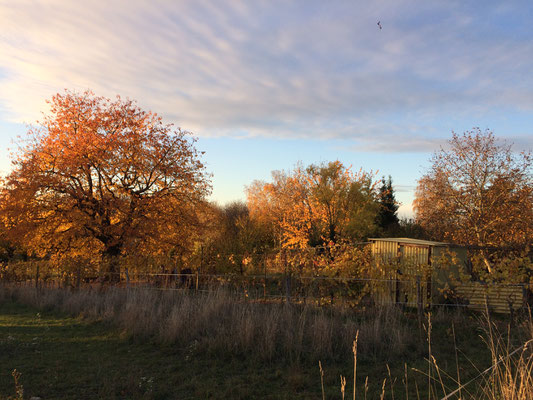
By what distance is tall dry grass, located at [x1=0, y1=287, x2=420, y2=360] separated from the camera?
250 inches

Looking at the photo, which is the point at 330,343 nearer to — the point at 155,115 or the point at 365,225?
the point at 155,115

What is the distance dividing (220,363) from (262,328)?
95 cm

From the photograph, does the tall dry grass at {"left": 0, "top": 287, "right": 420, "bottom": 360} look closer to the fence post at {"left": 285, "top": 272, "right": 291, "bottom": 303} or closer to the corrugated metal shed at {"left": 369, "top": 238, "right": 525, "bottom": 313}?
the fence post at {"left": 285, "top": 272, "right": 291, "bottom": 303}

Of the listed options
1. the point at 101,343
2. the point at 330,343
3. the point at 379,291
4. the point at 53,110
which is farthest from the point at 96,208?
the point at 330,343

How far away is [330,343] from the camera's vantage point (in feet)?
20.7

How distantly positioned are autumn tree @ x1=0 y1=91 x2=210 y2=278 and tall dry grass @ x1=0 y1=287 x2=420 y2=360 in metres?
9.72

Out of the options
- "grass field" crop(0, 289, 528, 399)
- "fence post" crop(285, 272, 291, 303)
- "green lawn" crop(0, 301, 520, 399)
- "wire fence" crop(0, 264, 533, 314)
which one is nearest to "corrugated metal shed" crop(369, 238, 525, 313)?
"wire fence" crop(0, 264, 533, 314)

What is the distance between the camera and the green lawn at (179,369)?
4.97 meters

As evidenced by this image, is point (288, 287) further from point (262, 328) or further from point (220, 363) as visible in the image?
point (220, 363)

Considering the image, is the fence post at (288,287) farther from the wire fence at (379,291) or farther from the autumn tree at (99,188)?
the autumn tree at (99,188)

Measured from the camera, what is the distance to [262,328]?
266 inches

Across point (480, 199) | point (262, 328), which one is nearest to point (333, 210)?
point (480, 199)

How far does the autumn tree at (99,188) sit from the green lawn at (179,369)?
35.2 feet

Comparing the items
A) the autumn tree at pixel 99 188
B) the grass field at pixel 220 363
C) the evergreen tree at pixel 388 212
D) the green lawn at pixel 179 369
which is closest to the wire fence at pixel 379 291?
the grass field at pixel 220 363
